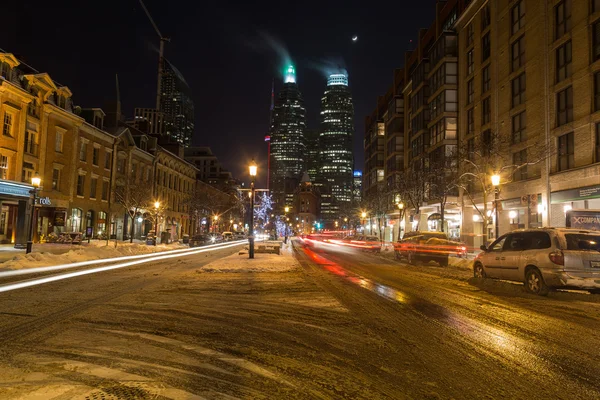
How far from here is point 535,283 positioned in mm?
10992

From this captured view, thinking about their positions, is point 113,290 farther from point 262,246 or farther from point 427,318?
point 262,246

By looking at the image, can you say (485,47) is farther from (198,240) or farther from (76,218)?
(76,218)

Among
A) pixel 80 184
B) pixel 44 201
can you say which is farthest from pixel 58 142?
pixel 44 201

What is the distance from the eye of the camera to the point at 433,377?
4.57 meters

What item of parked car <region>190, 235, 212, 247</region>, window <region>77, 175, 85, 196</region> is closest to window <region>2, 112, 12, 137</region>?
window <region>77, 175, 85, 196</region>

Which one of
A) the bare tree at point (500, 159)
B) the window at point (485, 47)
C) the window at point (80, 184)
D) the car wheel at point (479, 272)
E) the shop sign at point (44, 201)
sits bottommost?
the car wheel at point (479, 272)

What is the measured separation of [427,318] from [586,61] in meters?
26.0

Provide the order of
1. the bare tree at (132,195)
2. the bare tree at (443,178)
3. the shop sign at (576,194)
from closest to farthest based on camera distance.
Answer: the shop sign at (576,194) < the bare tree at (443,178) < the bare tree at (132,195)

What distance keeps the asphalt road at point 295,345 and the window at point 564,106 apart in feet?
71.3

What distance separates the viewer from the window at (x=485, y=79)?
38.9 meters

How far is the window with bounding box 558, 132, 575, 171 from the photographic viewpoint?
1074 inches

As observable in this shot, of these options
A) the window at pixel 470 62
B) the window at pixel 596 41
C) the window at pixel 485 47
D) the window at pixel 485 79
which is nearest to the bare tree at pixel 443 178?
the window at pixel 485 79

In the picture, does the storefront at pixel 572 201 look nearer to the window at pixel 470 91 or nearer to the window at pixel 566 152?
the window at pixel 566 152

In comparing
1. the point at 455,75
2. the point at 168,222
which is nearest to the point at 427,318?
the point at 455,75
